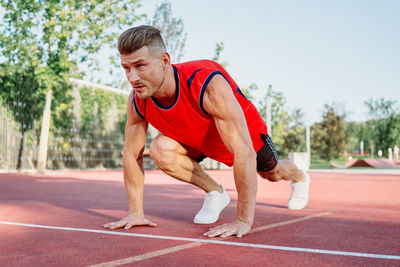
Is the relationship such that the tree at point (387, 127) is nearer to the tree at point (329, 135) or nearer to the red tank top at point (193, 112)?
the tree at point (329, 135)

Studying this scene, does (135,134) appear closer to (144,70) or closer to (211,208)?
(144,70)

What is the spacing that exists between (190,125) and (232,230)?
83 cm

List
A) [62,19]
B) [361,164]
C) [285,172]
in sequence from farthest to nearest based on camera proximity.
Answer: [361,164] → [62,19] → [285,172]

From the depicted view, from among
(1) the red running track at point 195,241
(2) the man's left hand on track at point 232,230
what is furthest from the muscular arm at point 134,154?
(2) the man's left hand on track at point 232,230

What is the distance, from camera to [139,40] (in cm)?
284

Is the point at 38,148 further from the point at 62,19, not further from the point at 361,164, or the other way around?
the point at 361,164

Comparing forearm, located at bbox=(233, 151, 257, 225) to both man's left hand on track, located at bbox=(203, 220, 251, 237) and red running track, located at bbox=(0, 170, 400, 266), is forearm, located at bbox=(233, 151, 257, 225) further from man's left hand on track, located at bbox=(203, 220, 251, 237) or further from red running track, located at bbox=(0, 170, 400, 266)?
red running track, located at bbox=(0, 170, 400, 266)

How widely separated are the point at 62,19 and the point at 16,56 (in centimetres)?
199

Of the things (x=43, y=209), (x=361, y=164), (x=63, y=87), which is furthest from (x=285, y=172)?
(x=361, y=164)

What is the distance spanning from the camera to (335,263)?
2082 millimetres

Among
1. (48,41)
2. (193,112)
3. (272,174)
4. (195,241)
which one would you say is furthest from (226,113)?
(48,41)

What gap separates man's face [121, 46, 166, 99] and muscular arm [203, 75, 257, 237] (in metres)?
0.35

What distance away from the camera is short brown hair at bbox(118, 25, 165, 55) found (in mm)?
2842

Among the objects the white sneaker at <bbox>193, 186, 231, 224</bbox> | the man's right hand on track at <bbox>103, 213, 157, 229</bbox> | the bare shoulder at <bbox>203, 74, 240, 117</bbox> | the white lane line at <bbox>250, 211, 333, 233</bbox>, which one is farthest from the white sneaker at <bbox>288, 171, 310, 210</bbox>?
the bare shoulder at <bbox>203, 74, 240, 117</bbox>
